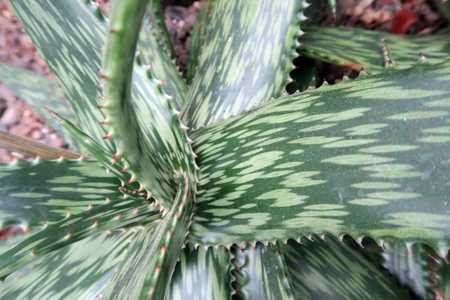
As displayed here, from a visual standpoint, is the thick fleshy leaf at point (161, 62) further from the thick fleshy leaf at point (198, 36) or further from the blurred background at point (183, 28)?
the blurred background at point (183, 28)

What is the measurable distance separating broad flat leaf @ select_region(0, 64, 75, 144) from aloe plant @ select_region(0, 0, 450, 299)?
9.3 inches

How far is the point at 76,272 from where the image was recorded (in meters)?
0.64

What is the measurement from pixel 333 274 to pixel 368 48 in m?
0.40

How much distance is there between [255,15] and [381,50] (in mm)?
253

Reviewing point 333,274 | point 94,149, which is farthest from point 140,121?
point 333,274

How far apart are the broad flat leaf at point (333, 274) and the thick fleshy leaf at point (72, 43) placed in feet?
1.19

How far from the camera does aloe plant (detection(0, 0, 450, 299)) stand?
0.40 meters

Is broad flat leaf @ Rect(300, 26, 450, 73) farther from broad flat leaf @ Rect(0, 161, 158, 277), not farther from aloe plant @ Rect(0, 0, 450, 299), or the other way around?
broad flat leaf @ Rect(0, 161, 158, 277)

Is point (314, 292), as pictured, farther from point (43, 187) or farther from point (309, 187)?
point (43, 187)

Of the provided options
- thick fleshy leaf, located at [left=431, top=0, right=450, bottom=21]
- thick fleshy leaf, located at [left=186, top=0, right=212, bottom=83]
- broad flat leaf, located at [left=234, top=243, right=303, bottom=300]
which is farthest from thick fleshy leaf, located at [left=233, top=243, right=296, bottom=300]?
thick fleshy leaf, located at [left=431, top=0, right=450, bottom=21]

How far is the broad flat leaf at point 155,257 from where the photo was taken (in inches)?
14.8

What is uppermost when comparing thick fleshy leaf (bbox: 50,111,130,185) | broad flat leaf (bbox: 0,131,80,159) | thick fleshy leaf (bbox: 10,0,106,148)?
thick fleshy leaf (bbox: 10,0,106,148)

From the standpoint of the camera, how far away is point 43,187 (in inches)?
21.3

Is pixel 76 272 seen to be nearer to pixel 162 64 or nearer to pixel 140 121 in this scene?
pixel 140 121
